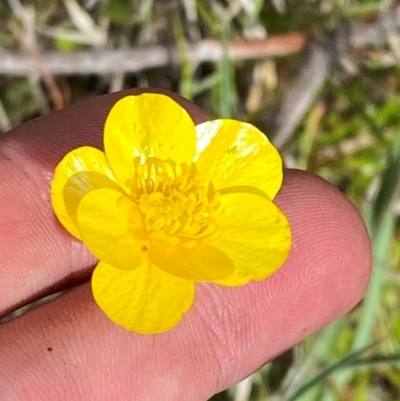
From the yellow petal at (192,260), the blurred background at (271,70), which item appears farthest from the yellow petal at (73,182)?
the blurred background at (271,70)

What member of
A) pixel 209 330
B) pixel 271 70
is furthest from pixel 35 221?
pixel 271 70

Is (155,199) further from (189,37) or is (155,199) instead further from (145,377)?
(189,37)

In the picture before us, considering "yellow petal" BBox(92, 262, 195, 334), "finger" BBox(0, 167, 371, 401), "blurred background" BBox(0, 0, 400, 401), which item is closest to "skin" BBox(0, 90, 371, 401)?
"finger" BBox(0, 167, 371, 401)

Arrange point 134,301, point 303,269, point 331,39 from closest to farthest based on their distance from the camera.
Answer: point 134,301
point 303,269
point 331,39

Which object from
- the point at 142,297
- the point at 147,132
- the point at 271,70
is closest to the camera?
the point at 142,297

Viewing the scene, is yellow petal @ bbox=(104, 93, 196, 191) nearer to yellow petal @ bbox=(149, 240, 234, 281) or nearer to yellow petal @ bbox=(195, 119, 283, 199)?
yellow petal @ bbox=(195, 119, 283, 199)

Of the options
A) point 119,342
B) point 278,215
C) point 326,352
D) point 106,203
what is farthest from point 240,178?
point 326,352

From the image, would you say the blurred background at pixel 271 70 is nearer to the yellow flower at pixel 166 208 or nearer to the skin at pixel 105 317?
the skin at pixel 105 317

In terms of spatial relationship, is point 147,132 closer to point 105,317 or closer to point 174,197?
point 174,197
